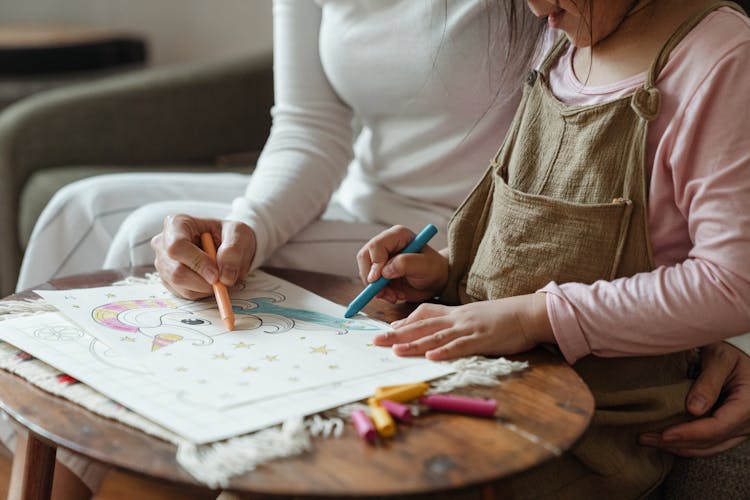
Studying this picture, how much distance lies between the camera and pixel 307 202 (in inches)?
40.8

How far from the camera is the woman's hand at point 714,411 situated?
0.73 metres

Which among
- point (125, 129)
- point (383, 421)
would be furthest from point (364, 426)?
point (125, 129)

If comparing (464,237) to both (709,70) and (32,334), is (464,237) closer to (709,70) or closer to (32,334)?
(709,70)

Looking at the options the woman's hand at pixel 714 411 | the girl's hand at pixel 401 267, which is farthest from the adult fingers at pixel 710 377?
the girl's hand at pixel 401 267

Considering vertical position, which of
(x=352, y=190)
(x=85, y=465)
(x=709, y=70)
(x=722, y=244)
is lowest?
(x=85, y=465)

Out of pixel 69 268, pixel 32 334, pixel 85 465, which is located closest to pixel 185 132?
pixel 69 268

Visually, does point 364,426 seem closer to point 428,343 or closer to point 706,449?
point 428,343

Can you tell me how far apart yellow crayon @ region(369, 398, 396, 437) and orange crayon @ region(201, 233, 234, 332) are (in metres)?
0.20

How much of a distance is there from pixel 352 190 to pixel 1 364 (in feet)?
1.91

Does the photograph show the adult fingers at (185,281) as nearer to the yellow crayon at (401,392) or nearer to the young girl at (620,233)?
the young girl at (620,233)

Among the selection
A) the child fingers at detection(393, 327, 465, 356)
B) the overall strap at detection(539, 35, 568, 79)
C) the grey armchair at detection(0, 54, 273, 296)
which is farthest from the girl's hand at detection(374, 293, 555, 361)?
the grey armchair at detection(0, 54, 273, 296)

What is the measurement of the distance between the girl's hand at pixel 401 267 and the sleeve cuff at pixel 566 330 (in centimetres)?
16

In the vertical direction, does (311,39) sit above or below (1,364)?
above

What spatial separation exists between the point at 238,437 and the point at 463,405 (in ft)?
0.47
